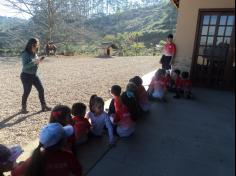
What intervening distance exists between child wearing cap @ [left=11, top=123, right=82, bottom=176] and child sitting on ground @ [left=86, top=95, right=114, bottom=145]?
118cm

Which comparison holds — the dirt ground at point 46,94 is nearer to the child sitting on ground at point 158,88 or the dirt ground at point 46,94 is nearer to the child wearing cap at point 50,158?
the child sitting on ground at point 158,88

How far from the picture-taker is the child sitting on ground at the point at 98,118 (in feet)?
10.7

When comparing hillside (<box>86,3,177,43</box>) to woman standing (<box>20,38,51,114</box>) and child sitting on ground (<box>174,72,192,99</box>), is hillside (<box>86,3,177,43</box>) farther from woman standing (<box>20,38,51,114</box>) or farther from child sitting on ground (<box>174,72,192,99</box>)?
woman standing (<box>20,38,51,114</box>)

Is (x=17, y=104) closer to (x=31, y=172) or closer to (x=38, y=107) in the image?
(x=38, y=107)

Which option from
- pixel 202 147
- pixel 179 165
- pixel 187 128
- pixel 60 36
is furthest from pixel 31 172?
pixel 60 36

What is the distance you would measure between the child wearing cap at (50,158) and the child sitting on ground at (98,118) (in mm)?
1178

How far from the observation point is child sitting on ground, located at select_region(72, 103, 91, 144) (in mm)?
3131

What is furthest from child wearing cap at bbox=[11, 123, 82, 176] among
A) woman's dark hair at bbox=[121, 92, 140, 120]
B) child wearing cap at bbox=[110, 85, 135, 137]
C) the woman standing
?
the woman standing

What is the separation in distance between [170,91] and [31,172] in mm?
4834

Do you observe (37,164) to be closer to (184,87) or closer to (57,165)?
(57,165)

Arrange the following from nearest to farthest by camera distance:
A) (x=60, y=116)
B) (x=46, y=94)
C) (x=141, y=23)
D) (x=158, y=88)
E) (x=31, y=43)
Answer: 1. (x=60, y=116)
2. (x=31, y=43)
3. (x=158, y=88)
4. (x=46, y=94)
5. (x=141, y=23)

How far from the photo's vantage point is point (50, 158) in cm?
196

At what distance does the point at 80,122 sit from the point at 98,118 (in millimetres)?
293

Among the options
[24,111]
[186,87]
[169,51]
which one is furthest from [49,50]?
[186,87]
